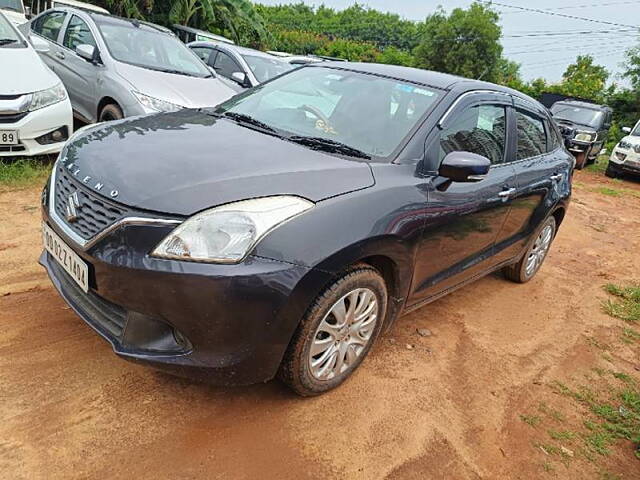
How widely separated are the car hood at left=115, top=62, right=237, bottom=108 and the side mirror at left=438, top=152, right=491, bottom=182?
369 cm

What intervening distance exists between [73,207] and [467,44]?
40.4 metres

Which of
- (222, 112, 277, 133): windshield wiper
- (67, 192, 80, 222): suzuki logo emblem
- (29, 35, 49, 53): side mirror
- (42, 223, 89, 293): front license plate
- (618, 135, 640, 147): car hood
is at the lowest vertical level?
(42, 223, 89, 293): front license plate

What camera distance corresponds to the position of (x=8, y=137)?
4.64m

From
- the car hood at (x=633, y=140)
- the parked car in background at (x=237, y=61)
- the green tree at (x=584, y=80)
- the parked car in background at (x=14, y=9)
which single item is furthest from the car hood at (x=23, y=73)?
the green tree at (x=584, y=80)

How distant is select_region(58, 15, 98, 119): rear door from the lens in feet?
→ 19.4

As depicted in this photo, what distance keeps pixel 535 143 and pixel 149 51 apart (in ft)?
16.0

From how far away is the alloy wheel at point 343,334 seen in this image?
241 centimetres

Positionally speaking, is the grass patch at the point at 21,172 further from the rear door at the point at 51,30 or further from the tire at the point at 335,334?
the tire at the point at 335,334

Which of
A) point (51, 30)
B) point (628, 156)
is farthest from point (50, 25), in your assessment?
point (628, 156)

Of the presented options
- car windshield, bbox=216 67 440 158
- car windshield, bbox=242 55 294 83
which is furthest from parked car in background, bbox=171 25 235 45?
car windshield, bbox=216 67 440 158

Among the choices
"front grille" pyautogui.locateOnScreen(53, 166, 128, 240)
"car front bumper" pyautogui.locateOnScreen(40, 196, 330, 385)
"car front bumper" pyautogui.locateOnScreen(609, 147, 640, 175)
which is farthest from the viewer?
"car front bumper" pyautogui.locateOnScreen(609, 147, 640, 175)

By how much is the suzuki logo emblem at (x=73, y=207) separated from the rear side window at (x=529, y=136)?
295cm

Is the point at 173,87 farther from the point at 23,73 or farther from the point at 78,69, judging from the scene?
the point at 23,73

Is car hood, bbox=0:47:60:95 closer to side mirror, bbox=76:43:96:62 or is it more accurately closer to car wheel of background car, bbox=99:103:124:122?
side mirror, bbox=76:43:96:62
